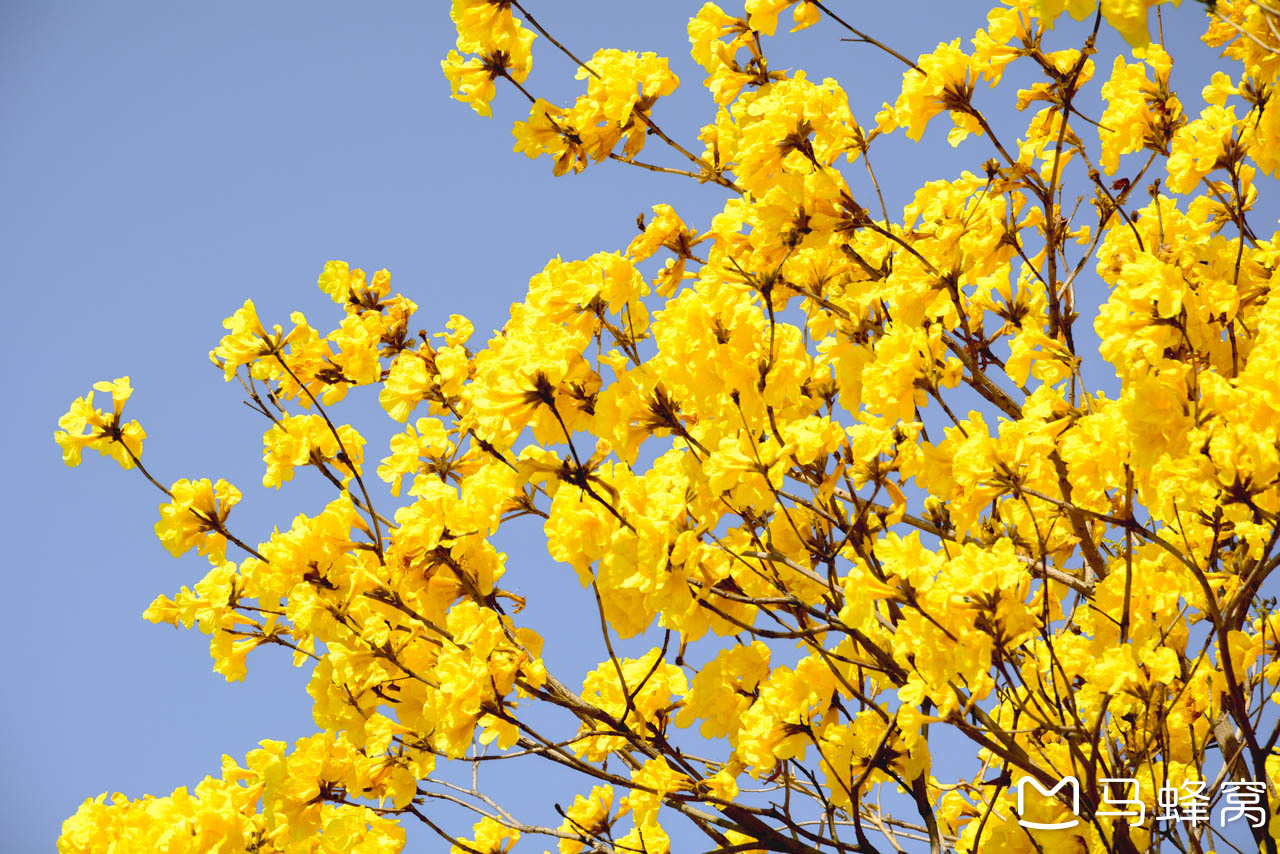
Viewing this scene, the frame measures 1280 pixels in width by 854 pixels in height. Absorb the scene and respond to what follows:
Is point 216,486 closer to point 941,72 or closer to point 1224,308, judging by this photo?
point 941,72

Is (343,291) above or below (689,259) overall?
above

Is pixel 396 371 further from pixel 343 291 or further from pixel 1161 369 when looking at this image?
pixel 1161 369

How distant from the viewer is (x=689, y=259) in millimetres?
3186

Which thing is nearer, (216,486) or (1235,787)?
(1235,787)

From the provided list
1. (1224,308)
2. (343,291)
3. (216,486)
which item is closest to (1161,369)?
(1224,308)

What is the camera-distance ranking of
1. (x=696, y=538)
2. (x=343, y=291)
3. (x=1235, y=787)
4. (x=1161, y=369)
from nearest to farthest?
(x=1161, y=369), (x=696, y=538), (x=1235, y=787), (x=343, y=291)

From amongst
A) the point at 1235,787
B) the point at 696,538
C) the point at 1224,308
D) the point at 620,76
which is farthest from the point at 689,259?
the point at 1235,787

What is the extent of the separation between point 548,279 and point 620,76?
0.77m

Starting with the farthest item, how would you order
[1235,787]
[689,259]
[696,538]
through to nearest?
[689,259], [1235,787], [696,538]

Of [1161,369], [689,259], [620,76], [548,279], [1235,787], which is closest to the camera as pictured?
[1161,369]

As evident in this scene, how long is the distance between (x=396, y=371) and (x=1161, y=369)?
2138mm

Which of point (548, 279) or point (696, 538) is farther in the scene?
point (548, 279)

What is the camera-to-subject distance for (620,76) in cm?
287

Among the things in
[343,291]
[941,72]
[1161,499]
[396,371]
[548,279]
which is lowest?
[1161,499]
